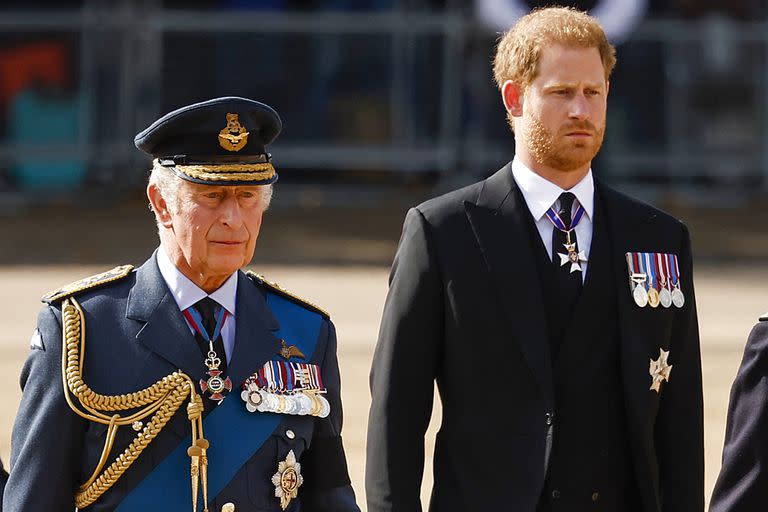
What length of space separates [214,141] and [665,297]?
113cm

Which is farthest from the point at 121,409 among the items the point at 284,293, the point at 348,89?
the point at 348,89

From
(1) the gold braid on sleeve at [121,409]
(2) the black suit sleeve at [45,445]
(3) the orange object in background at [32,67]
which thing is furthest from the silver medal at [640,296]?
(3) the orange object in background at [32,67]

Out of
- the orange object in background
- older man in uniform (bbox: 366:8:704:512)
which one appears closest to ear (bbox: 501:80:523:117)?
older man in uniform (bbox: 366:8:704:512)

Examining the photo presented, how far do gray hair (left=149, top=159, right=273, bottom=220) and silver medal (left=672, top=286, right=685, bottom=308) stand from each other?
1040mm

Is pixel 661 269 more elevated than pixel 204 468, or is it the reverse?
pixel 661 269

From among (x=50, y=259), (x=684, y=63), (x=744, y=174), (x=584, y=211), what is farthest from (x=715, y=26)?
(x=584, y=211)

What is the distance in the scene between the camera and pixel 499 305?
3619 mm

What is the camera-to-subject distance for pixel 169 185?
3.10 meters

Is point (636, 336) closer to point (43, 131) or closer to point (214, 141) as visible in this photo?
point (214, 141)

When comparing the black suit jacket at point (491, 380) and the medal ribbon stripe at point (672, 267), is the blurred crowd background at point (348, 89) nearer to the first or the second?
the medal ribbon stripe at point (672, 267)

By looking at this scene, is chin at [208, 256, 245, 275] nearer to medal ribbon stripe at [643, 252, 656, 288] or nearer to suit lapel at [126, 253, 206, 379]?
suit lapel at [126, 253, 206, 379]

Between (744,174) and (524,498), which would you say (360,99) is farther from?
(524,498)

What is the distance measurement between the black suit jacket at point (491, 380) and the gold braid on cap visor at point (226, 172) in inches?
24.5

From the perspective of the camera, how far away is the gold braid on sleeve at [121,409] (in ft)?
9.84
